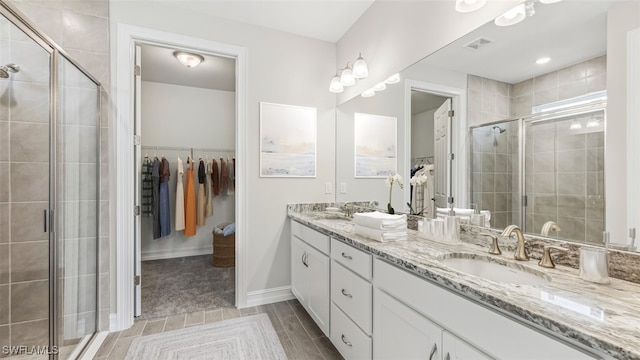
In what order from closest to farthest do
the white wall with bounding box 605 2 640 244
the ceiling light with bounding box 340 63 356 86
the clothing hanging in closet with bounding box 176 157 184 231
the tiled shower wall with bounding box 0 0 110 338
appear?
the white wall with bounding box 605 2 640 244
the tiled shower wall with bounding box 0 0 110 338
the ceiling light with bounding box 340 63 356 86
the clothing hanging in closet with bounding box 176 157 184 231

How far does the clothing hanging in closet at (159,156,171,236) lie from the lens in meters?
3.88

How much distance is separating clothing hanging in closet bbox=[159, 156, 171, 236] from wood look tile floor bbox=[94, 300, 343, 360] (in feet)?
5.84

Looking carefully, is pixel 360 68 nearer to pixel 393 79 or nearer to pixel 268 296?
pixel 393 79

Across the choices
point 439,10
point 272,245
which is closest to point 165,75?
point 272,245

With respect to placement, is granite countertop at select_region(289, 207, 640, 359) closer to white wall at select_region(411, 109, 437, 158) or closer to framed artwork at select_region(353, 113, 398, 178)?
white wall at select_region(411, 109, 437, 158)

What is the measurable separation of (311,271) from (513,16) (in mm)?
2016

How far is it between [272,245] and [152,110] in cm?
305

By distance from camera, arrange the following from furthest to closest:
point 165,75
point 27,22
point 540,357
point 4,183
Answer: point 165,75, point 4,183, point 27,22, point 540,357

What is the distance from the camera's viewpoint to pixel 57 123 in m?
1.76

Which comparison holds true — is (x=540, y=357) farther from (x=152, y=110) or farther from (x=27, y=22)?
(x=152, y=110)

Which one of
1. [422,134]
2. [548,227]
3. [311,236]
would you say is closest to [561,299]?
[548,227]

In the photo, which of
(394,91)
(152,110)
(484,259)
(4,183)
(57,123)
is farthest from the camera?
(152,110)

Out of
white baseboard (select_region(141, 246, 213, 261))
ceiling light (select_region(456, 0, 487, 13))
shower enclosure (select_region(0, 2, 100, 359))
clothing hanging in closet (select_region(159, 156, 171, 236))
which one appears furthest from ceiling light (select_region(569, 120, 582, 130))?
white baseboard (select_region(141, 246, 213, 261))

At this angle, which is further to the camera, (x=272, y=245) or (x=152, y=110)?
(x=152, y=110)
